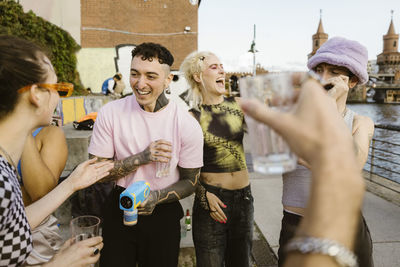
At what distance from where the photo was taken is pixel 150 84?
219 cm

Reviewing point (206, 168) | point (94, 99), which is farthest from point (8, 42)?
point (94, 99)

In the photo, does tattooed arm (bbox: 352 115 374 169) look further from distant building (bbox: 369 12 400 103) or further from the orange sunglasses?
distant building (bbox: 369 12 400 103)

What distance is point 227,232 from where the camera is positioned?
8.14 feet

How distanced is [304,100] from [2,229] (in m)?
1.28

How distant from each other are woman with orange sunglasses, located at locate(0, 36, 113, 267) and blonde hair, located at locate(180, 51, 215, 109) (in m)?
1.66

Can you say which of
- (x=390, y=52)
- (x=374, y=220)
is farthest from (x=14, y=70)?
(x=390, y=52)

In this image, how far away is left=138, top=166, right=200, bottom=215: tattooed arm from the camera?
1.87 m

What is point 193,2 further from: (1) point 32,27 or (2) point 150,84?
(2) point 150,84

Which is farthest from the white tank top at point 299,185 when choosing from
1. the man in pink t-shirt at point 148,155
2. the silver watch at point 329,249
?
the silver watch at point 329,249

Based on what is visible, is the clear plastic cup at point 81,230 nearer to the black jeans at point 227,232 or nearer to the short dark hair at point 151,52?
the black jeans at point 227,232

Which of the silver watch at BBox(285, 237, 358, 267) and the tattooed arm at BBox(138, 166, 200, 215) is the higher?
the silver watch at BBox(285, 237, 358, 267)

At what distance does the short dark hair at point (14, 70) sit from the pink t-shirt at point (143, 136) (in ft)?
2.68

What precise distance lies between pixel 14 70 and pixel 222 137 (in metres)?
1.78

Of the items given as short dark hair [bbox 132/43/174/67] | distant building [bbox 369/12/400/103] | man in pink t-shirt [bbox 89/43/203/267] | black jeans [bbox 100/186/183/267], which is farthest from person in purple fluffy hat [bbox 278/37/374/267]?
distant building [bbox 369/12/400/103]
